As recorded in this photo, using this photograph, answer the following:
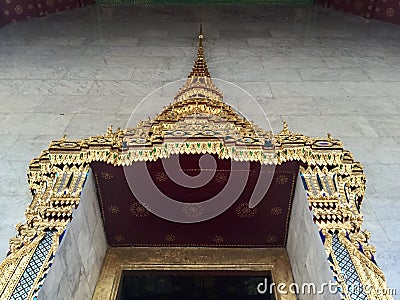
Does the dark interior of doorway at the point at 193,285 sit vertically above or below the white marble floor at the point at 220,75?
below

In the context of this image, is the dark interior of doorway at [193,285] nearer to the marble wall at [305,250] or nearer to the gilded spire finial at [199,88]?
the marble wall at [305,250]

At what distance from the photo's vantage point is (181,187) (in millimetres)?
2307

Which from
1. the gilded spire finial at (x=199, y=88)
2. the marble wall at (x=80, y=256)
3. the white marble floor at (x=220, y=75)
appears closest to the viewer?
the marble wall at (x=80, y=256)

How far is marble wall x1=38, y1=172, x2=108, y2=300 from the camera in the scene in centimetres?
183

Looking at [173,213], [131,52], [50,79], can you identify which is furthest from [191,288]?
[131,52]

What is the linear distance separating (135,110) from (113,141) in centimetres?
246

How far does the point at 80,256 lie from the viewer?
6.89ft

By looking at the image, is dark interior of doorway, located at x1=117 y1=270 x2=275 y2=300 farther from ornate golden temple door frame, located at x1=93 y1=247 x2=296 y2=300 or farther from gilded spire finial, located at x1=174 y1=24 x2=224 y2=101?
gilded spire finial, located at x1=174 y1=24 x2=224 y2=101

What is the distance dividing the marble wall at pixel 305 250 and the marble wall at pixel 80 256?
3.62 feet

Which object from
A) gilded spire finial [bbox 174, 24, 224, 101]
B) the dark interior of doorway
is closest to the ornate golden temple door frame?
the dark interior of doorway

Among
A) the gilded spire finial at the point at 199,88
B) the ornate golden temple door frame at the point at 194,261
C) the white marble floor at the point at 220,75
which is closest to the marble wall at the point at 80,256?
the ornate golden temple door frame at the point at 194,261

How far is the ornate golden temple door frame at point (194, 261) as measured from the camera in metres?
2.38

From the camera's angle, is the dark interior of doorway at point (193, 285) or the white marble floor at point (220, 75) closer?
the dark interior of doorway at point (193, 285)

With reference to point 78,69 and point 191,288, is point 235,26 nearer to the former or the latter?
point 78,69
